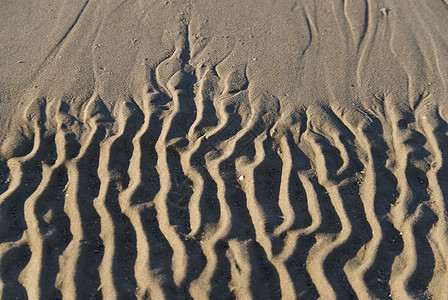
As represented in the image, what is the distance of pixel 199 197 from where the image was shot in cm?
435

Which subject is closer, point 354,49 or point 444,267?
point 444,267

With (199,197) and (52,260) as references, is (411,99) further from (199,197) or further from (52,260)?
(52,260)

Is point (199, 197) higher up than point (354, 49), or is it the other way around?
point (354, 49)

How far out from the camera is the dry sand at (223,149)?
12.8 feet

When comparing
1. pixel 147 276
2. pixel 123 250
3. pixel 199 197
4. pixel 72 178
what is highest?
pixel 72 178

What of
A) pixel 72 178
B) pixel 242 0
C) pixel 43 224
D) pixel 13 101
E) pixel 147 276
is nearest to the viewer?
pixel 147 276

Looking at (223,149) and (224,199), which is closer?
(224,199)

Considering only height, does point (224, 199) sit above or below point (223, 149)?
below

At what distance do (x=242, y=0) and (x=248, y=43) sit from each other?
1008mm

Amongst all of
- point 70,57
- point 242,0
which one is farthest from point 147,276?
point 242,0

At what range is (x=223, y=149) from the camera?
4.81m

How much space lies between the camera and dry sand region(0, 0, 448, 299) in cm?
391

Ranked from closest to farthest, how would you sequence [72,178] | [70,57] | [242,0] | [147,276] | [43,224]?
[147,276] < [43,224] < [72,178] < [70,57] < [242,0]

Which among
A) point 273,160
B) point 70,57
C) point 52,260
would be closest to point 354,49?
point 273,160
